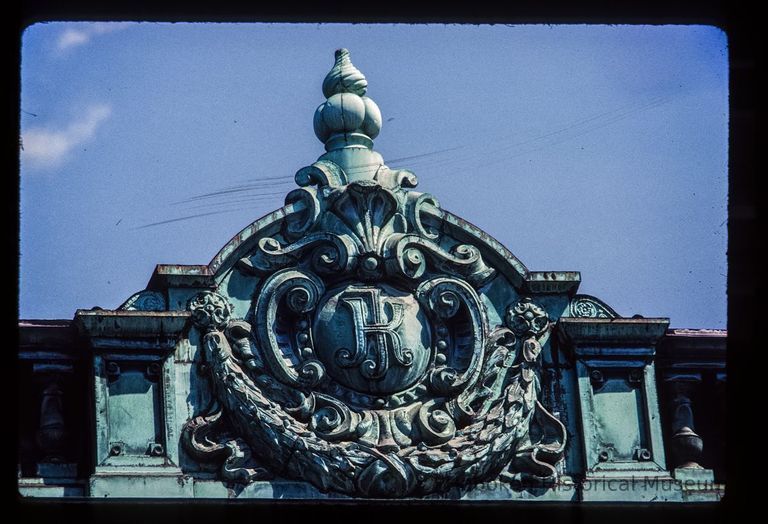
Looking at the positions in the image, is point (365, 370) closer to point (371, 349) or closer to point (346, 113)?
point (371, 349)

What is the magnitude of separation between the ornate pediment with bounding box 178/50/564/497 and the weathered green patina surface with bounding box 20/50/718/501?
0.5 inches

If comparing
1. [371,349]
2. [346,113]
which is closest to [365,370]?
[371,349]

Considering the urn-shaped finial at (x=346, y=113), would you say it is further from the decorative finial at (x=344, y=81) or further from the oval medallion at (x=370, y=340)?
the oval medallion at (x=370, y=340)

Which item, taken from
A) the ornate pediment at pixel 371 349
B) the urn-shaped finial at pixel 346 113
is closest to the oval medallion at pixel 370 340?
the ornate pediment at pixel 371 349

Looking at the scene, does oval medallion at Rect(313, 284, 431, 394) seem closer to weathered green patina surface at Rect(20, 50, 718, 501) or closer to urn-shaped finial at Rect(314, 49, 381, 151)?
weathered green patina surface at Rect(20, 50, 718, 501)

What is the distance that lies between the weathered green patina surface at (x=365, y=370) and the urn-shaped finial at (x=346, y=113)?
22mm

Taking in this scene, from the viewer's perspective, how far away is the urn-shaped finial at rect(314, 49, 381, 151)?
19.8 m

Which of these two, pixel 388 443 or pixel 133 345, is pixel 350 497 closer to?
pixel 388 443

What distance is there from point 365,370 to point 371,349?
15 centimetres

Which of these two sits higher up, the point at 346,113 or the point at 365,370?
the point at 346,113

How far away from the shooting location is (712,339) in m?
19.7

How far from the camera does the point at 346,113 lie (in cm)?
1978
